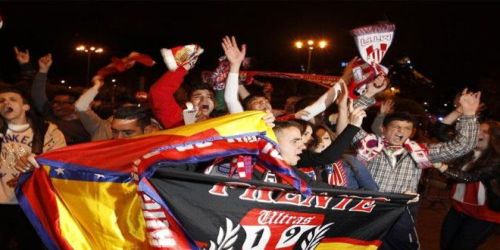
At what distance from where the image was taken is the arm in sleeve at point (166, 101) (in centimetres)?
469

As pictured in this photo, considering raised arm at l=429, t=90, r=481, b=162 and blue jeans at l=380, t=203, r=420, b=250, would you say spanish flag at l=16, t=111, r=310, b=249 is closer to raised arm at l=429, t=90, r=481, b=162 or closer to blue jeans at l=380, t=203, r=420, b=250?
blue jeans at l=380, t=203, r=420, b=250

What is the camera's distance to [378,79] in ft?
18.3

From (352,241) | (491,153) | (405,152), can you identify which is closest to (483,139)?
(491,153)

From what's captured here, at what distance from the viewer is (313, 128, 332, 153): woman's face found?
5.23 m

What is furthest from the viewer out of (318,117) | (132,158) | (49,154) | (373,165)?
(318,117)

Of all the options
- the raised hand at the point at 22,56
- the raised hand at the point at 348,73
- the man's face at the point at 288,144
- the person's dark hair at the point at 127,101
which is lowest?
the man's face at the point at 288,144

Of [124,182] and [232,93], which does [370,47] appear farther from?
[124,182]

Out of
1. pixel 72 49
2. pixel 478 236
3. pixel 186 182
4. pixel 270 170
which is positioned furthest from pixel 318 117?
pixel 72 49

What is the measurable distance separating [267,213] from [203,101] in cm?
200

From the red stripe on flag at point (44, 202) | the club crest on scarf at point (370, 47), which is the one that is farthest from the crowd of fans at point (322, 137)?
the red stripe on flag at point (44, 202)

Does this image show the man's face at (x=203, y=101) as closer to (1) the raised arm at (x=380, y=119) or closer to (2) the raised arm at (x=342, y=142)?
(2) the raised arm at (x=342, y=142)

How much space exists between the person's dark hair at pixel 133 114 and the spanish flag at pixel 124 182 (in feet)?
2.50

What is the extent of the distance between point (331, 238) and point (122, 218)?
150 centimetres

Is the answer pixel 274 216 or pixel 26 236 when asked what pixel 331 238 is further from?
pixel 26 236
